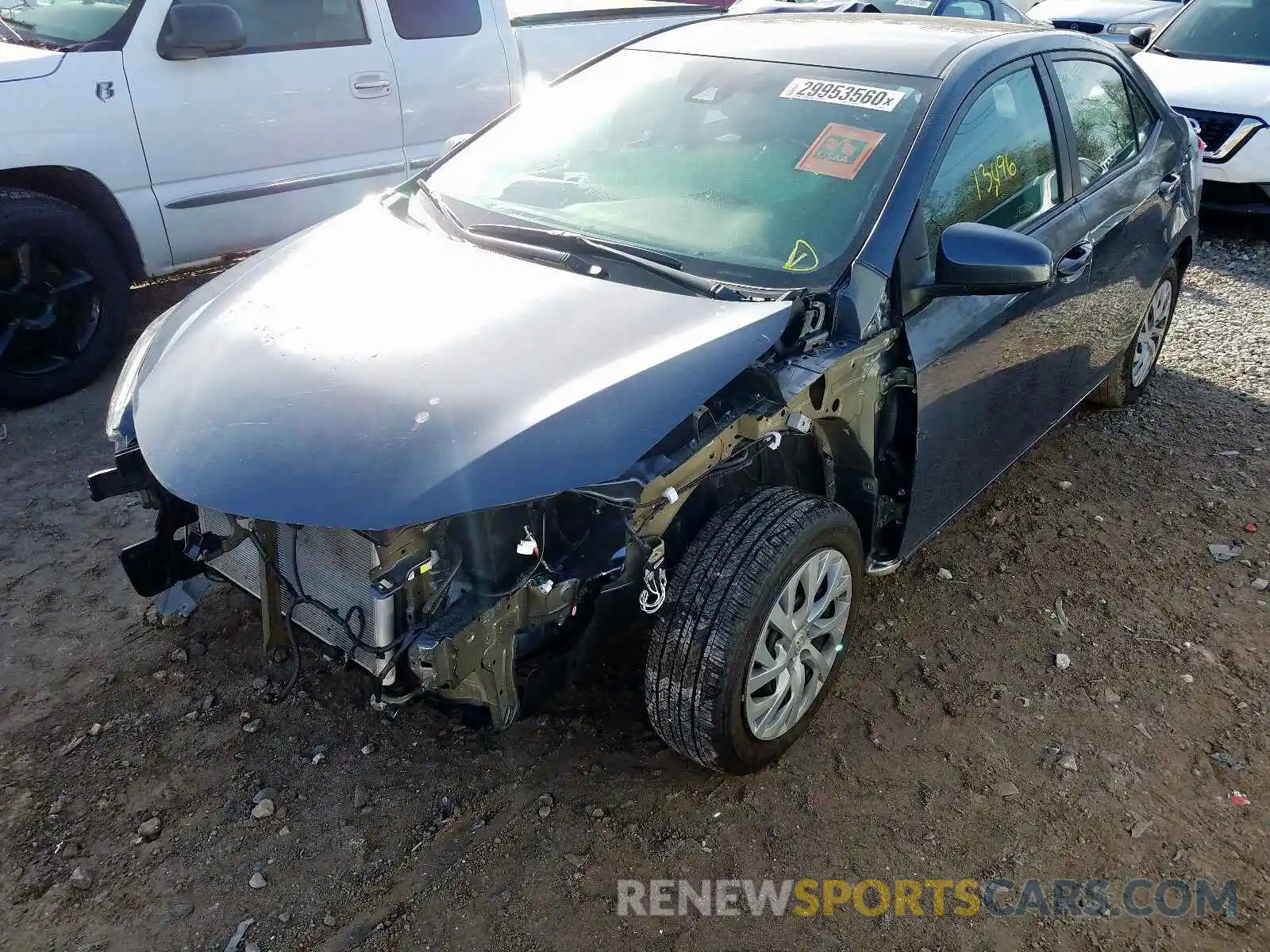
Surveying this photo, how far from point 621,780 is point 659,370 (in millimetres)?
1115

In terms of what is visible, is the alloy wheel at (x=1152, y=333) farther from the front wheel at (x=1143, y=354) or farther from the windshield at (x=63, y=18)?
the windshield at (x=63, y=18)

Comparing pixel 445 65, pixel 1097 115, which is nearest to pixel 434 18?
pixel 445 65

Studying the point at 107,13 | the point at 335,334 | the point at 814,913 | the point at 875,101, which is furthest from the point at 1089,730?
the point at 107,13

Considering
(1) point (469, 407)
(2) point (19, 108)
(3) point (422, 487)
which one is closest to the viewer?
(3) point (422, 487)

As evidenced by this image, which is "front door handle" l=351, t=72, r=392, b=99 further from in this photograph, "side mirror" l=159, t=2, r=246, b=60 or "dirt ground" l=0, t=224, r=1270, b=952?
"dirt ground" l=0, t=224, r=1270, b=952

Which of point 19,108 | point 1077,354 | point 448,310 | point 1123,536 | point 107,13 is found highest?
point 107,13

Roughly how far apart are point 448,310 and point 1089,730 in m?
2.13

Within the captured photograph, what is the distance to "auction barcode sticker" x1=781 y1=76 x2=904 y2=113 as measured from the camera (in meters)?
2.87

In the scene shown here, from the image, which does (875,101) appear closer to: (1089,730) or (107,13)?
(1089,730)

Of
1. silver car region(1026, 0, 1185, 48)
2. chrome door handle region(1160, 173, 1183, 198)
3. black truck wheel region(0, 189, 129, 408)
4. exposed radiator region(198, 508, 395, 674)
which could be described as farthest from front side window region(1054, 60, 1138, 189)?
silver car region(1026, 0, 1185, 48)

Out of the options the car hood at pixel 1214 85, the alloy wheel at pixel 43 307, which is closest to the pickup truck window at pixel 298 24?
the alloy wheel at pixel 43 307

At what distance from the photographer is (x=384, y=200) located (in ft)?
11.1

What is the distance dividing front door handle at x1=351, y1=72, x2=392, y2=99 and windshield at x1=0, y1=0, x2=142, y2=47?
41.2 inches

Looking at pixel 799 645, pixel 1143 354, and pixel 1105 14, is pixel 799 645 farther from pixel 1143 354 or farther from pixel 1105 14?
pixel 1105 14
